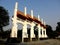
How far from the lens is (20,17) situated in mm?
16281

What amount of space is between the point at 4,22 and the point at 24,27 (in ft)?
103

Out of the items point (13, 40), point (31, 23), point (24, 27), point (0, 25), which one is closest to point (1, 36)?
point (0, 25)

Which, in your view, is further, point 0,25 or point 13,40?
point 0,25

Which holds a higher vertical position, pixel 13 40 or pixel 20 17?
pixel 20 17

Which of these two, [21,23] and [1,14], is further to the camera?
[1,14]

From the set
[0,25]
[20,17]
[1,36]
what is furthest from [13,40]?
[0,25]

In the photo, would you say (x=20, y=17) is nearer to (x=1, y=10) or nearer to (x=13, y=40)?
(x=13, y=40)

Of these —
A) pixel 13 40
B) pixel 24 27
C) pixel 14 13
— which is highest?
pixel 14 13

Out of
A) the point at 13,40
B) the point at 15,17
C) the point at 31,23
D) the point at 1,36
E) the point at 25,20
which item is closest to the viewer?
the point at 13,40

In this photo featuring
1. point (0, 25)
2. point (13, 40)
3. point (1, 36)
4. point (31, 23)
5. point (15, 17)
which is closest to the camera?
point (13, 40)

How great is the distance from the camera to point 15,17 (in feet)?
48.8

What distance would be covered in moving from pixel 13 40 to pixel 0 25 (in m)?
32.6

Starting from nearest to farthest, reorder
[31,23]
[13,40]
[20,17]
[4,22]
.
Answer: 1. [13,40]
2. [20,17]
3. [31,23]
4. [4,22]

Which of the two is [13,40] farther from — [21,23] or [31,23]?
[31,23]
